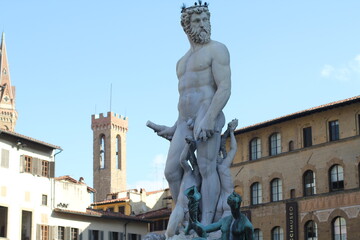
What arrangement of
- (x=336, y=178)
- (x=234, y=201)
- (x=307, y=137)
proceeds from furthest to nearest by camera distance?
(x=307, y=137) < (x=336, y=178) < (x=234, y=201)

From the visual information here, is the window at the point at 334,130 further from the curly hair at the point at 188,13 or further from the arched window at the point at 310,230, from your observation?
the curly hair at the point at 188,13

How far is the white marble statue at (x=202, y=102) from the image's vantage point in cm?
1320

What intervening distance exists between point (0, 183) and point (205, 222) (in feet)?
138

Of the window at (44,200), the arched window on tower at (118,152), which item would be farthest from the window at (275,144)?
the arched window on tower at (118,152)

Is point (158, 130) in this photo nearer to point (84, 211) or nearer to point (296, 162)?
point (296, 162)

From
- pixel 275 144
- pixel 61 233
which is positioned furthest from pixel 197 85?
pixel 61 233

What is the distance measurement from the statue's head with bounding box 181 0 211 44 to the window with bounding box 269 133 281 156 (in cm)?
4125

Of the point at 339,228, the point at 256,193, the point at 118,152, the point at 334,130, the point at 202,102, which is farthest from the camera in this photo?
the point at 118,152

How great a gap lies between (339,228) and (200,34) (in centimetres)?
3726

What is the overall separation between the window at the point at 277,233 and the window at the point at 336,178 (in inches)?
184

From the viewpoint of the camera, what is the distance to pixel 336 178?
163 ft

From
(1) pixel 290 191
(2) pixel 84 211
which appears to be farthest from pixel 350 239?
(2) pixel 84 211

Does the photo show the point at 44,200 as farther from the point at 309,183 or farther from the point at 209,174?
the point at 209,174

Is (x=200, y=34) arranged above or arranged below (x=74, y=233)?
below
